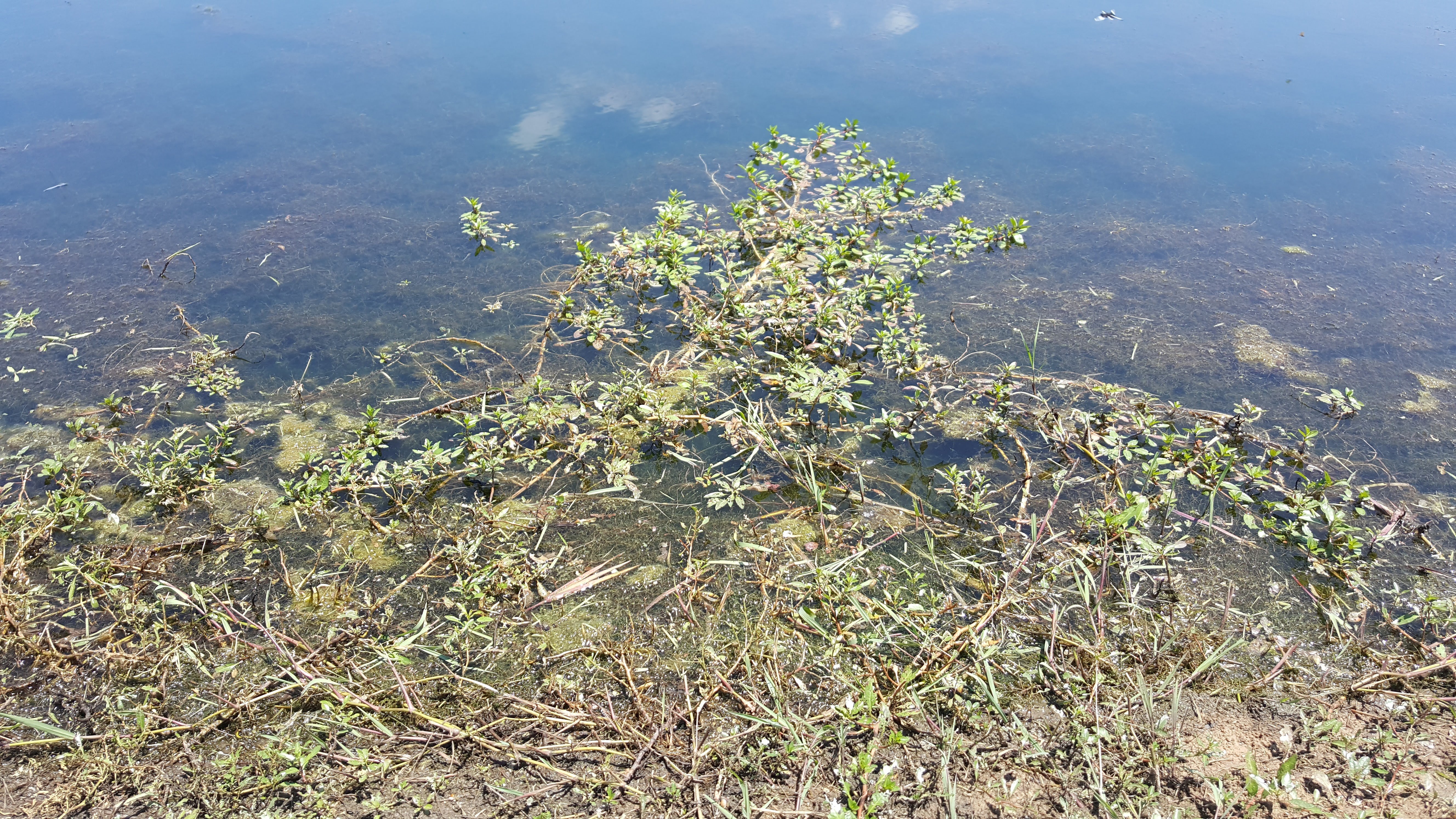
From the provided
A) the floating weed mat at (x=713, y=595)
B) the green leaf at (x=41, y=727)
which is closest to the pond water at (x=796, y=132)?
the floating weed mat at (x=713, y=595)

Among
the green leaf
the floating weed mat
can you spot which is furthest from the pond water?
the green leaf

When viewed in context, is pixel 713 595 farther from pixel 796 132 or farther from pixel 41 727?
pixel 796 132

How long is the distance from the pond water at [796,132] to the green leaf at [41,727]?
1.65 metres

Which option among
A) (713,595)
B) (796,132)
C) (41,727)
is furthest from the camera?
(796,132)

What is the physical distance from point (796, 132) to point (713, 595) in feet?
12.8

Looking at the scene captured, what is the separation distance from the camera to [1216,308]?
3799 millimetres

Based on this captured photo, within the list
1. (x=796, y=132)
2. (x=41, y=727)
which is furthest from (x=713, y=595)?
(x=796, y=132)

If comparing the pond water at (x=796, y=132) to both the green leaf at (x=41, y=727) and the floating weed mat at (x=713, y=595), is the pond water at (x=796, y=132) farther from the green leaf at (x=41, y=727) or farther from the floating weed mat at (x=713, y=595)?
the green leaf at (x=41, y=727)

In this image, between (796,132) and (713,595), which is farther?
(796,132)

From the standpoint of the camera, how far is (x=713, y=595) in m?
2.46

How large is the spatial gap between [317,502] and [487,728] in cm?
115

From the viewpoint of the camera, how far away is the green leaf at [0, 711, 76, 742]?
193 centimetres

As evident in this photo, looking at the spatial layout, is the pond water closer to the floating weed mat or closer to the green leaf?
the floating weed mat

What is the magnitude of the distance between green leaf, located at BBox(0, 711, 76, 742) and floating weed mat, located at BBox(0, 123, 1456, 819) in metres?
0.02
